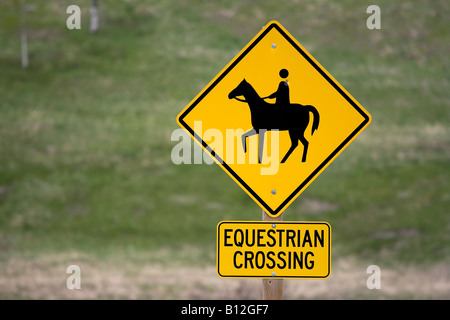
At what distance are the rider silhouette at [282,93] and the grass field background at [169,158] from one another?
34.5ft

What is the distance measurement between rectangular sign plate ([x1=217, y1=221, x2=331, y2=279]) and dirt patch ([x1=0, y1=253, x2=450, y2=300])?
945 centimetres

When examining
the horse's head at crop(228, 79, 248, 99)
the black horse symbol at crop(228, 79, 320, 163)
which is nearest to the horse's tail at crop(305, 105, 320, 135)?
the black horse symbol at crop(228, 79, 320, 163)

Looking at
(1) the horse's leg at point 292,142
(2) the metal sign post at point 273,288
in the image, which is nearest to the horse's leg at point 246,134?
(1) the horse's leg at point 292,142

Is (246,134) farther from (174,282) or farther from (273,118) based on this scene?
(174,282)

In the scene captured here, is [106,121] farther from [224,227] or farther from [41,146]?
[224,227]

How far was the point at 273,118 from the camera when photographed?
4.68 metres

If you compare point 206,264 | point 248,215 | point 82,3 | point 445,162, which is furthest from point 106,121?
point 82,3

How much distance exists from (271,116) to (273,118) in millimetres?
34

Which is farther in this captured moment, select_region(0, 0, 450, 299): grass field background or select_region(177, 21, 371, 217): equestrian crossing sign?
select_region(0, 0, 450, 299): grass field background

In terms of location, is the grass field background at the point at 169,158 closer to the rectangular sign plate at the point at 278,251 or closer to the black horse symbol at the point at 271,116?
the rectangular sign plate at the point at 278,251

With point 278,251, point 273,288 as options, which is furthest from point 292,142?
point 273,288

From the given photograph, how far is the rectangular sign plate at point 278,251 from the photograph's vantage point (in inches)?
180

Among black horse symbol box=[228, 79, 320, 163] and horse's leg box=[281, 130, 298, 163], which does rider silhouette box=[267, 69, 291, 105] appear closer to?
black horse symbol box=[228, 79, 320, 163]

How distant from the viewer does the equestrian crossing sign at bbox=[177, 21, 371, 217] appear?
460 cm
